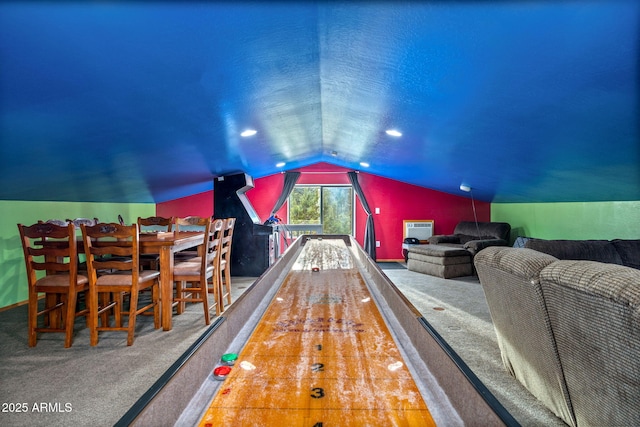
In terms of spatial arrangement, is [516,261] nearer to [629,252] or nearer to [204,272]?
[629,252]

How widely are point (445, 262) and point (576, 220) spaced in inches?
75.2

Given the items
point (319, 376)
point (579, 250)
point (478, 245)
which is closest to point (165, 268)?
point (319, 376)

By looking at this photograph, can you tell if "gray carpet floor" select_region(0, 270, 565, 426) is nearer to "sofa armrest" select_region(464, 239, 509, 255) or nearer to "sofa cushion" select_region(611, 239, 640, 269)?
"sofa cushion" select_region(611, 239, 640, 269)

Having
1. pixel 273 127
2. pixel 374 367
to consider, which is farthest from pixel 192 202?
pixel 374 367

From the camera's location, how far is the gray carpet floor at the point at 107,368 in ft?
5.98

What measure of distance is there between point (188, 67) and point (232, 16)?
1.70ft

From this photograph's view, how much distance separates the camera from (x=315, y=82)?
9.91 feet

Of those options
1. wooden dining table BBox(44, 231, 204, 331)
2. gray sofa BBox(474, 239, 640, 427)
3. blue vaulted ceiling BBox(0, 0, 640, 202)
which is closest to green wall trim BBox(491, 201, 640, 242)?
blue vaulted ceiling BBox(0, 0, 640, 202)

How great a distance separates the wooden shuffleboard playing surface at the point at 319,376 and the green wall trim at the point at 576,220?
409 centimetres

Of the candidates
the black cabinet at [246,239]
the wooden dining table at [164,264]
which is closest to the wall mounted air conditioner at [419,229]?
the black cabinet at [246,239]

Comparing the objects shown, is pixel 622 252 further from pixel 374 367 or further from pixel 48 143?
pixel 48 143

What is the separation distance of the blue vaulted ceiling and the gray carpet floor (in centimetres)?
149

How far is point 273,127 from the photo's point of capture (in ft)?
13.1

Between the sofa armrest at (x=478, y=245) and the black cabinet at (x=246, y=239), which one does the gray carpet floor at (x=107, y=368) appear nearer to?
the black cabinet at (x=246, y=239)
